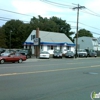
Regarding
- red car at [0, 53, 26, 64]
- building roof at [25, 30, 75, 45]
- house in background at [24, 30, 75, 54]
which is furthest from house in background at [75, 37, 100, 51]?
red car at [0, 53, 26, 64]

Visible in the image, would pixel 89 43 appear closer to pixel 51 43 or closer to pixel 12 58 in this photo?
pixel 51 43

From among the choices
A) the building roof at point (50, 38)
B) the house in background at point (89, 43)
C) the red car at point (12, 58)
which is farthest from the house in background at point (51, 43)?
the red car at point (12, 58)

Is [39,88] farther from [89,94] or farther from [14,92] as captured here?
[89,94]

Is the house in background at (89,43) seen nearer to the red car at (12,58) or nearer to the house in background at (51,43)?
the house in background at (51,43)

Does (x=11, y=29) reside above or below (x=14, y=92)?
above

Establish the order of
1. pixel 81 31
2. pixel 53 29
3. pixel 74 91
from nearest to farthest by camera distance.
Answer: pixel 74 91, pixel 53 29, pixel 81 31

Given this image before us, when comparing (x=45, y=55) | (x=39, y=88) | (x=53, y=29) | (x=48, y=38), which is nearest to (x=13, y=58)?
(x=45, y=55)

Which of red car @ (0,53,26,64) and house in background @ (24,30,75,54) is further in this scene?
house in background @ (24,30,75,54)

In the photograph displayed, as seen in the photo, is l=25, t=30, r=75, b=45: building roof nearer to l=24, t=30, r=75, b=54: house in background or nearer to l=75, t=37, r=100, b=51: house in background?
l=24, t=30, r=75, b=54: house in background

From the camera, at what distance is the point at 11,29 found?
3115 inches

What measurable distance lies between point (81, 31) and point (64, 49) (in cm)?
6190

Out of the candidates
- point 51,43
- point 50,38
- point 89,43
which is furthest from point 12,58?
point 89,43

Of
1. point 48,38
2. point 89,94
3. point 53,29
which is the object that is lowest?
point 89,94

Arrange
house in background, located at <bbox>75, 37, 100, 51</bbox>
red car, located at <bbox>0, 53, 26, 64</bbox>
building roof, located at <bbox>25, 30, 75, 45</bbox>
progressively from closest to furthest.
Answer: red car, located at <bbox>0, 53, 26, 64</bbox> < building roof, located at <bbox>25, 30, 75, 45</bbox> < house in background, located at <bbox>75, 37, 100, 51</bbox>
